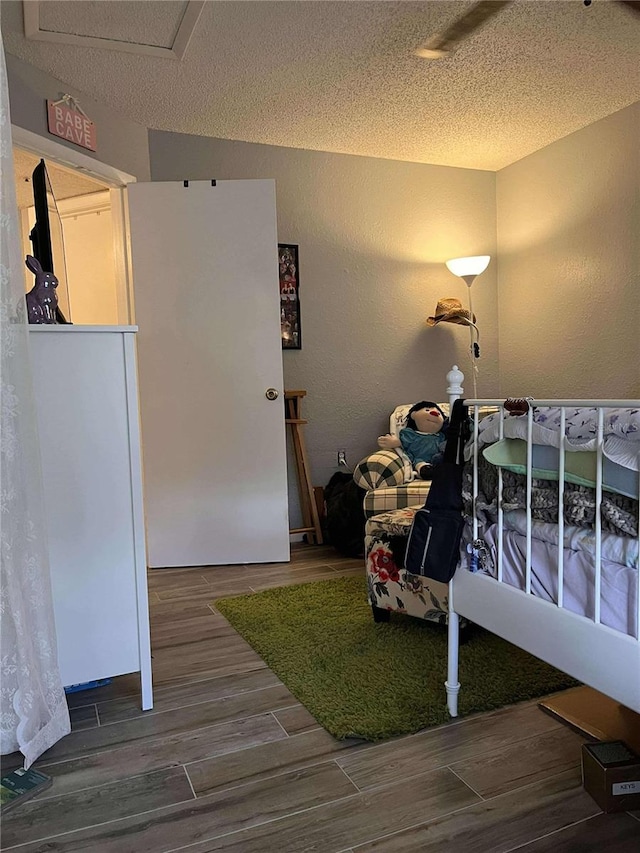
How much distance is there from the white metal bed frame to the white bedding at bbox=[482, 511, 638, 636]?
0.06 ft

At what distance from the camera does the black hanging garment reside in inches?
65.2

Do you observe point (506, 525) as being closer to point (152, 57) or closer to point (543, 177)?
point (152, 57)

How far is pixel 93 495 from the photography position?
1.82 metres

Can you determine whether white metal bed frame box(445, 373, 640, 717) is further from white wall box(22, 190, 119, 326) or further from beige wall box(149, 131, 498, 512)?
white wall box(22, 190, 119, 326)

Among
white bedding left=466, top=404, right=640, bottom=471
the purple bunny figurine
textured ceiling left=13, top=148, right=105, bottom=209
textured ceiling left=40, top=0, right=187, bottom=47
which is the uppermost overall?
textured ceiling left=40, top=0, right=187, bottom=47

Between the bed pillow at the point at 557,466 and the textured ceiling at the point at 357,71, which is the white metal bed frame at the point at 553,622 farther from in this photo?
the textured ceiling at the point at 357,71

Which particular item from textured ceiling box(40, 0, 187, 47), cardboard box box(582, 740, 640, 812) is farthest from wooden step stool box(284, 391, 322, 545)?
cardboard box box(582, 740, 640, 812)

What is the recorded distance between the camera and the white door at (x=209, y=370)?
Result: 3316 millimetres

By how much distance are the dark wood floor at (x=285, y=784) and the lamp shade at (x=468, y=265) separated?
2.74 metres

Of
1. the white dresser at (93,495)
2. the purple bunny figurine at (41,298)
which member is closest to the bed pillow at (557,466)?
the white dresser at (93,495)

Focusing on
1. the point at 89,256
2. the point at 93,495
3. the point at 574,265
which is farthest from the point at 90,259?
the point at 574,265

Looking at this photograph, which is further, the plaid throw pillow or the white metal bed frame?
the plaid throw pillow

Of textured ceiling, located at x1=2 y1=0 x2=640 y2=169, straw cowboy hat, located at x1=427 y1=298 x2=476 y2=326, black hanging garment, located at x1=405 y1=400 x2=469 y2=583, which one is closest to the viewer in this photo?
black hanging garment, located at x1=405 y1=400 x2=469 y2=583

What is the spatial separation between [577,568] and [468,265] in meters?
2.86
